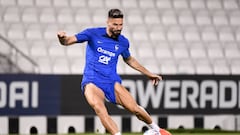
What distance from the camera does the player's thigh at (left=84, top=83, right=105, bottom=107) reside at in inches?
300

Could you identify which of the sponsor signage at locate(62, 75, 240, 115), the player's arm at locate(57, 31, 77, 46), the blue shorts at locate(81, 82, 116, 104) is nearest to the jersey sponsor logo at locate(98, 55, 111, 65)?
the blue shorts at locate(81, 82, 116, 104)

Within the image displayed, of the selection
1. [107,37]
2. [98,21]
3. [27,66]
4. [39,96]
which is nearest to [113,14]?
[107,37]

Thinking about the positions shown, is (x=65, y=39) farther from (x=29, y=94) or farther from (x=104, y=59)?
(x=29, y=94)

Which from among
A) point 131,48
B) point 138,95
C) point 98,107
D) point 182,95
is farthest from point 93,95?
point 131,48

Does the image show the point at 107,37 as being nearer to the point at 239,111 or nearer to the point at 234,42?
the point at 239,111

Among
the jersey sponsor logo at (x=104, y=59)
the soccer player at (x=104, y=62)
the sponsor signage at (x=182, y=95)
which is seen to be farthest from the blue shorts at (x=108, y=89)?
the sponsor signage at (x=182, y=95)

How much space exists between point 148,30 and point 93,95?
7.15 m

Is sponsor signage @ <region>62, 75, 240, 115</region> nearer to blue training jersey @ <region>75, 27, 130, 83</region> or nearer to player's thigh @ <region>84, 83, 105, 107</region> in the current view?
blue training jersey @ <region>75, 27, 130, 83</region>

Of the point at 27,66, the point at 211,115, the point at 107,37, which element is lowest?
the point at 211,115

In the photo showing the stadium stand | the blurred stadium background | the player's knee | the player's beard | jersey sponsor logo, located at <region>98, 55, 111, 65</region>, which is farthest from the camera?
the stadium stand

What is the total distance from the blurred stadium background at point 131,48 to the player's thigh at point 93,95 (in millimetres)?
4126

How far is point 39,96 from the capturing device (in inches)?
470

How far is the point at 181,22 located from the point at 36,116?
Result: 442 centimetres

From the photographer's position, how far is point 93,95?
770 cm
